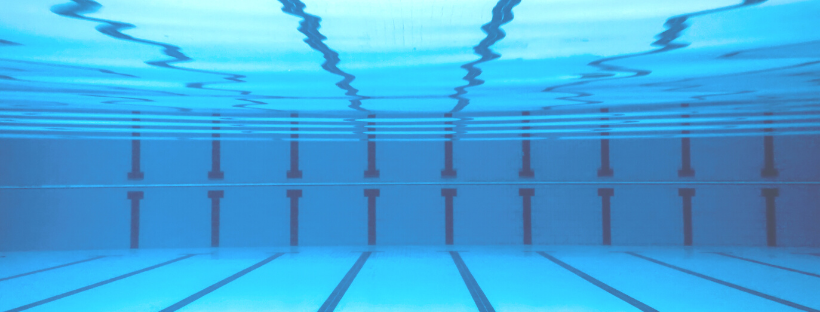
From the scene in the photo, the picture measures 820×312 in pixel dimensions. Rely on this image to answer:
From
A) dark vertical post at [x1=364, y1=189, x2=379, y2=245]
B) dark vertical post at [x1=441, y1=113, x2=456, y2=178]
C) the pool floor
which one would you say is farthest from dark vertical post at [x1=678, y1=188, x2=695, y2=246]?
dark vertical post at [x1=364, y1=189, x2=379, y2=245]

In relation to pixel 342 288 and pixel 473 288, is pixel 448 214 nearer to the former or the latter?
pixel 473 288

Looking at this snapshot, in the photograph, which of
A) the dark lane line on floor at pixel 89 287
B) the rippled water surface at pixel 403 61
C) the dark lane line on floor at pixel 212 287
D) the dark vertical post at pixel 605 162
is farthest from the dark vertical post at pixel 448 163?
the dark lane line on floor at pixel 89 287

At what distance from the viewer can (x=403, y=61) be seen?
296cm

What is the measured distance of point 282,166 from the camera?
725 centimetres

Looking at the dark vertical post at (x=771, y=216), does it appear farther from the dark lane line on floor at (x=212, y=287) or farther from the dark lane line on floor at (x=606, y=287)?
the dark lane line on floor at (x=212, y=287)

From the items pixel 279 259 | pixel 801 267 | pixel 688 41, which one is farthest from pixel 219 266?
pixel 801 267

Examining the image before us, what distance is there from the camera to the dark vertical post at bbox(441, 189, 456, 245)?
7.21m

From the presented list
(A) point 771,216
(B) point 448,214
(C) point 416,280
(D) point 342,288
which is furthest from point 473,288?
(A) point 771,216

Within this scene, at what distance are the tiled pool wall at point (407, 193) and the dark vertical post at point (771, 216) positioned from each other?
12 mm

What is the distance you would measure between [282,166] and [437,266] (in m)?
2.94

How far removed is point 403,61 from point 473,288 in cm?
174

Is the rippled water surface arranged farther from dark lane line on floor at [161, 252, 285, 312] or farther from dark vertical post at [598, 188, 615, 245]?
dark vertical post at [598, 188, 615, 245]

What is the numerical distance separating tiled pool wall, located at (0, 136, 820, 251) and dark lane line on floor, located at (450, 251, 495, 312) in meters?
1.79

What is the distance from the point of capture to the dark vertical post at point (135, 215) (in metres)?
7.03
